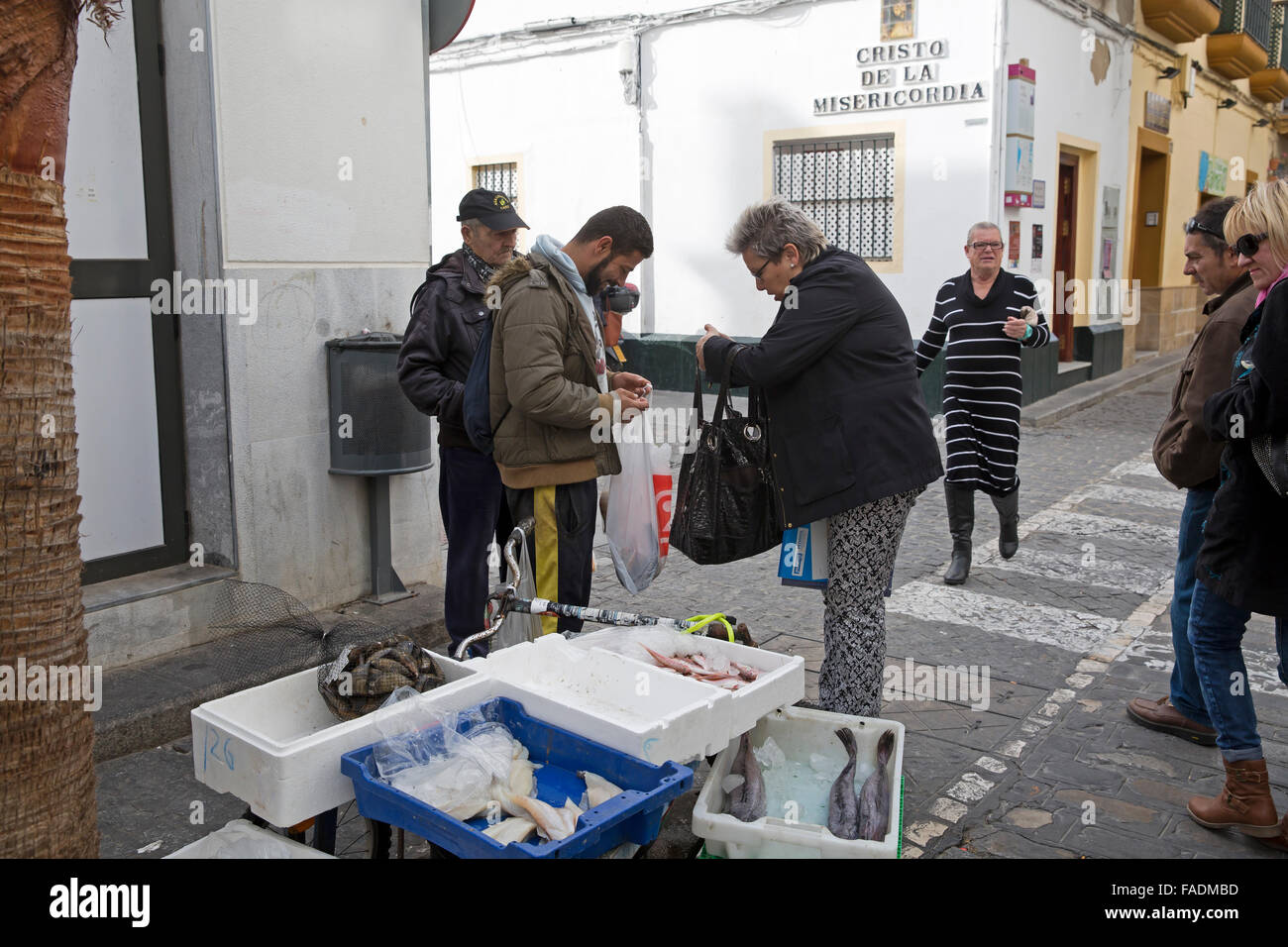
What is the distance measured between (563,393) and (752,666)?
3.69ft

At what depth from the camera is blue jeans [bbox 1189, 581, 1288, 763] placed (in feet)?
11.8

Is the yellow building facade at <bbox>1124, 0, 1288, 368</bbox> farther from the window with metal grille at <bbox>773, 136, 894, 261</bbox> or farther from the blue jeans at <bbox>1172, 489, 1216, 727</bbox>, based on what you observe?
the blue jeans at <bbox>1172, 489, 1216, 727</bbox>

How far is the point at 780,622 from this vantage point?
233 inches

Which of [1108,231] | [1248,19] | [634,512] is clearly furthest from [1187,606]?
[1248,19]

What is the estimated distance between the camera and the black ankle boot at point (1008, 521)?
6898mm

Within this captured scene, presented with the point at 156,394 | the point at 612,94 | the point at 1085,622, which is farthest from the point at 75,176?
the point at 612,94

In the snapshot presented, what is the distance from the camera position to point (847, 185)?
40.7 ft

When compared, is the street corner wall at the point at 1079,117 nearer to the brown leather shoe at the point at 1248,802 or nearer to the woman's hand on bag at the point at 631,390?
the woman's hand on bag at the point at 631,390

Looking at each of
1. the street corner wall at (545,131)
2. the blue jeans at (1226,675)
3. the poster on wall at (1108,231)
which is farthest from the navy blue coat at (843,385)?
the poster on wall at (1108,231)

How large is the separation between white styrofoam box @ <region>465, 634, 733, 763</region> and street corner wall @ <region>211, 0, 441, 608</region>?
99.3 inches

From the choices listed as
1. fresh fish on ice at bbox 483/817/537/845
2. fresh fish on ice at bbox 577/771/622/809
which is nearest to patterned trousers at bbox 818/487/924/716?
fresh fish on ice at bbox 577/771/622/809

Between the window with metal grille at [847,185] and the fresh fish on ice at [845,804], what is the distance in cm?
959

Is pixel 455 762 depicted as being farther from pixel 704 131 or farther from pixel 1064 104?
pixel 1064 104
